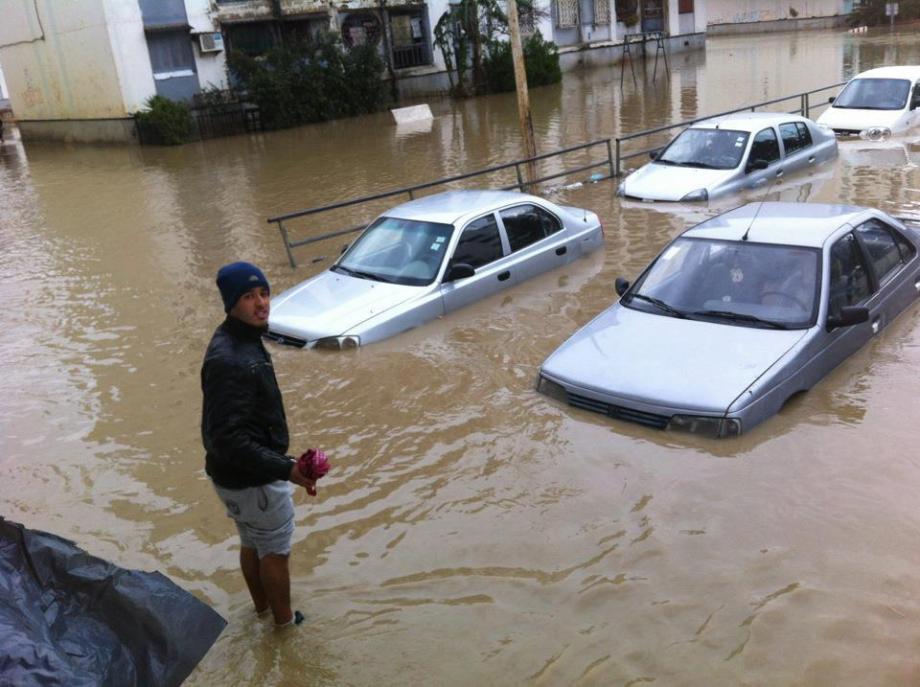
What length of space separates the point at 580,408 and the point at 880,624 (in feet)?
8.57

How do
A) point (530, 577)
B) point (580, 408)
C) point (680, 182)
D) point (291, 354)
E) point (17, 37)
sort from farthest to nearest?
1. point (17, 37)
2. point (680, 182)
3. point (291, 354)
4. point (580, 408)
5. point (530, 577)

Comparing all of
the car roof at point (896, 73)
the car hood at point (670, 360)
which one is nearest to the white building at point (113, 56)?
the car roof at point (896, 73)

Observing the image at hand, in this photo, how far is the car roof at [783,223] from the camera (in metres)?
7.32

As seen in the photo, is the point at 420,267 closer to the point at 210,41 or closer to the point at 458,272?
the point at 458,272

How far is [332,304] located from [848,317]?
465 centimetres

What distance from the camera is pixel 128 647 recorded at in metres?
3.90

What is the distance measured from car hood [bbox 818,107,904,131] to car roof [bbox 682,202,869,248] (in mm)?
10969

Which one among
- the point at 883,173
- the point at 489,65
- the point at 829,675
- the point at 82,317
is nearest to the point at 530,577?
the point at 829,675

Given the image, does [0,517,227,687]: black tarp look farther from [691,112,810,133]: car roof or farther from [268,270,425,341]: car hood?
[691,112,810,133]: car roof

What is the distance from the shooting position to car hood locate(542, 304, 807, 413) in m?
6.11

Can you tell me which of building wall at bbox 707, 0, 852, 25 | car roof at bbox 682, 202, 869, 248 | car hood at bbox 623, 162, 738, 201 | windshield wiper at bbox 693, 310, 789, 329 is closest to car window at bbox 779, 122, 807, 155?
car hood at bbox 623, 162, 738, 201

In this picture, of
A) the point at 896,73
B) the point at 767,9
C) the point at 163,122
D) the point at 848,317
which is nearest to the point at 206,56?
the point at 163,122

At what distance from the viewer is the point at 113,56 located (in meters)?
28.8

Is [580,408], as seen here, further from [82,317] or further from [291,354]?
[82,317]
